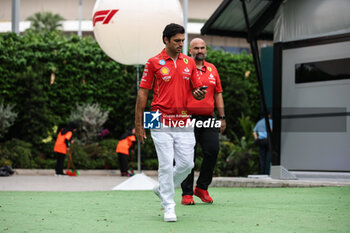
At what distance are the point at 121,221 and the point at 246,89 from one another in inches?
639

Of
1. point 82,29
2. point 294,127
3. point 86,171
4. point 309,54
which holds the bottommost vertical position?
point 86,171

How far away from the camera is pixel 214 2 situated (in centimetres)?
5600

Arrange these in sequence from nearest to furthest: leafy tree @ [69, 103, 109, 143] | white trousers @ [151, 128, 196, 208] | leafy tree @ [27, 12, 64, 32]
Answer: white trousers @ [151, 128, 196, 208], leafy tree @ [69, 103, 109, 143], leafy tree @ [27, 12, 64, 32]

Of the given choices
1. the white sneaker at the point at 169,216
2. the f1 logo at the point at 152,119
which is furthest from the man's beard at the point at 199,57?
the white sneaker at the point at 169,216

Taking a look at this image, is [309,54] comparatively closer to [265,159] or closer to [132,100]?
[265,159]

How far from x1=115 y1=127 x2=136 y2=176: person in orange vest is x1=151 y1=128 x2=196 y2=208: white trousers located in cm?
1093

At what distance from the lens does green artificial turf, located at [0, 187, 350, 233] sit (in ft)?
17.2

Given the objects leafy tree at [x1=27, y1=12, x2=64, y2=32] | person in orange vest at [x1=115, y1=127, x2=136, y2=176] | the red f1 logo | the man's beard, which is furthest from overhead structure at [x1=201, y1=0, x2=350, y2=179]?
leafy tree at [x1=27, y1=12, x2=64, y2=32]

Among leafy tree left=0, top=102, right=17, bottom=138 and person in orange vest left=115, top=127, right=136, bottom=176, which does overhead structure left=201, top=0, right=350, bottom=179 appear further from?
leafy tree left=0, top=102, right=17, bottom=138

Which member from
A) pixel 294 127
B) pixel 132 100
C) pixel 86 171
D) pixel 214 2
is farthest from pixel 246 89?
pixel 214 2

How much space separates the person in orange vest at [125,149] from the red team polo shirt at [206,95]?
9587 millimetres

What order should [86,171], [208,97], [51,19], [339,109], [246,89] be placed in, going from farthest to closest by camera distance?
[51,19] → [246,89] → [86,171] → [339,109] → [208,97]

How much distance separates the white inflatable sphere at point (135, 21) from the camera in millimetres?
10375

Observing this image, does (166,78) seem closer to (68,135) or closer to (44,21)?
(68,135)
